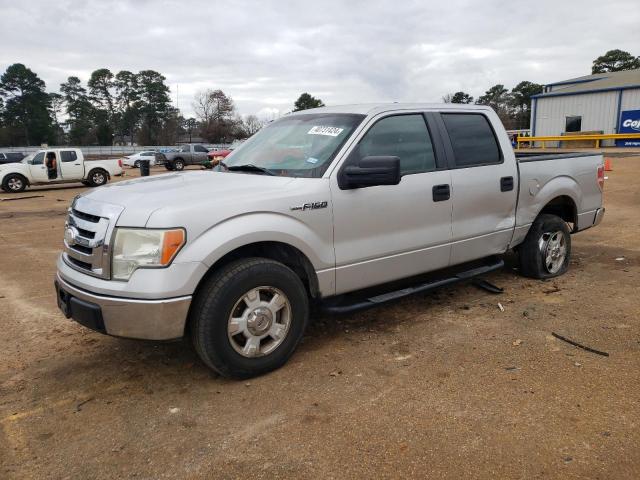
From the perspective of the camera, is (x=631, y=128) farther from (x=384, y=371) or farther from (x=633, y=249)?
(x=384, y=371)

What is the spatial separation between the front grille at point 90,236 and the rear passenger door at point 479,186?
8.92ft

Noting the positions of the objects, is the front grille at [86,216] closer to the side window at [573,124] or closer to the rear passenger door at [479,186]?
the rear passenger door at [479,186]

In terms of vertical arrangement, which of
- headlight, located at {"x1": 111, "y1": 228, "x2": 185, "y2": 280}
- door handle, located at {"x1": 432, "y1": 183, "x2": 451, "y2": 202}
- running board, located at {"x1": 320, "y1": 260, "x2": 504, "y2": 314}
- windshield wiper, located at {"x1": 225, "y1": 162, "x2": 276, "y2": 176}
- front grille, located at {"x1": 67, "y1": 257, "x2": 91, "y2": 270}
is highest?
windshield wiper, located at {"x1": 225, "y1": 162, "x2": 276, "y2": 176}

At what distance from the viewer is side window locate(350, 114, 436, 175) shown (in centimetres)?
400

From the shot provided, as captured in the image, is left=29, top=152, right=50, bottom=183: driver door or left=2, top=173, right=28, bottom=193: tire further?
left=29, top=152, right=50, bottom=183: driver door

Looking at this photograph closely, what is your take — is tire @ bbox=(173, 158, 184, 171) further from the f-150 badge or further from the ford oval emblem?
the f-150 badge

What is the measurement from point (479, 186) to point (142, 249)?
2946mm

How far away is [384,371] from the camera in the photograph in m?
3.56

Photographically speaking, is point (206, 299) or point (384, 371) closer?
point (206, 299)

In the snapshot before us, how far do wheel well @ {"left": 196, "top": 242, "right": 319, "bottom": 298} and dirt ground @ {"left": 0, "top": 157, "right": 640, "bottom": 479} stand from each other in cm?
58

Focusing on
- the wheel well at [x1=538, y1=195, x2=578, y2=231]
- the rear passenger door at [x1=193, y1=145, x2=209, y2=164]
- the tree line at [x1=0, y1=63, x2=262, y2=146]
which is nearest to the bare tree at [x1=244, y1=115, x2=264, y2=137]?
Result: the tree line at [x1=0, y1=63, x2=262, y2=146]

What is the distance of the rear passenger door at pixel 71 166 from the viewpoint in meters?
20.7

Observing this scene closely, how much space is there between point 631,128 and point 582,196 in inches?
1439

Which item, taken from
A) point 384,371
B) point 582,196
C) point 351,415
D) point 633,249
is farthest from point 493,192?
point 633,249
